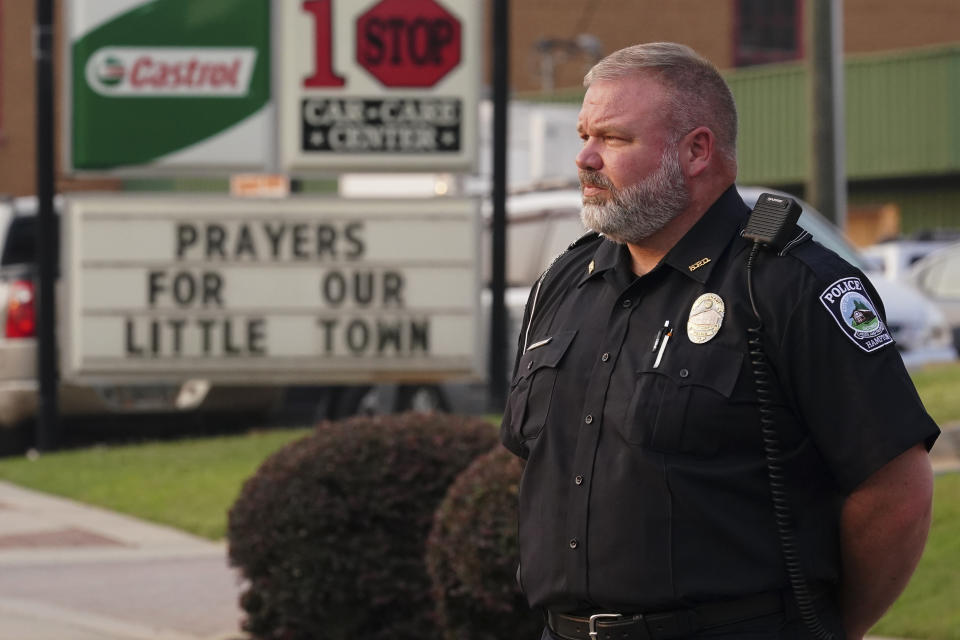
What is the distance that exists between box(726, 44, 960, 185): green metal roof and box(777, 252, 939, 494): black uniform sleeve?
1255 inches

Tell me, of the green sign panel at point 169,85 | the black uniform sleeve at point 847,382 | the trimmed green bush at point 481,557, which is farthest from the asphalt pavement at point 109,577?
the black uniform sleeve at point 847,382

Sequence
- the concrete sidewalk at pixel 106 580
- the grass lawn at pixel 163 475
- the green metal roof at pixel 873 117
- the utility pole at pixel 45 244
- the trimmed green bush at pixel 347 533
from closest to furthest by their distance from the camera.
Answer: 1. the trimmed green bush at pixel 347 533
2. the concrete sidewalk at pixel 106 580
3. the grass lawn at pixel 163 475
4. the utility pole at pixel 45 244
5. the green metal roof at pixel 873 117

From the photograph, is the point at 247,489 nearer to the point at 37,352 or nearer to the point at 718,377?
the point at 718,377

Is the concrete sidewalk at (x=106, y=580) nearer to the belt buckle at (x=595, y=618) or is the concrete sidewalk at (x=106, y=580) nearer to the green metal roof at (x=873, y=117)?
the belt buckle at (x=595, y=618)

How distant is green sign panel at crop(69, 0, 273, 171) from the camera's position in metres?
12.8

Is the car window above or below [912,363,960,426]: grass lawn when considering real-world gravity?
above

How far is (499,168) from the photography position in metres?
13.3

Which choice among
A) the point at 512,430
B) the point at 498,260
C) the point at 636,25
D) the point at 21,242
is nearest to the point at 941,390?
the point at 498,260

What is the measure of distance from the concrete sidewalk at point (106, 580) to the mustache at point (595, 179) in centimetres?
406

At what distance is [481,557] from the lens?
5.48 meters

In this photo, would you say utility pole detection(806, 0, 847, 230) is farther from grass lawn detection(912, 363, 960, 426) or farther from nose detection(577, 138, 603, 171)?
nose detection(577, 138, 603, 171)

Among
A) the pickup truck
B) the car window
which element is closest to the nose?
the pickup truck

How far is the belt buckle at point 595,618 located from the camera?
9.92 feet

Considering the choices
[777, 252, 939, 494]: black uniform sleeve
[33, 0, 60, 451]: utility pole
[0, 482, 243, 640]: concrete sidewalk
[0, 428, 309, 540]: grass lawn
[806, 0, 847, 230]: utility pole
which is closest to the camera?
[777, 252, 939, 494]: black uniform sleeve
